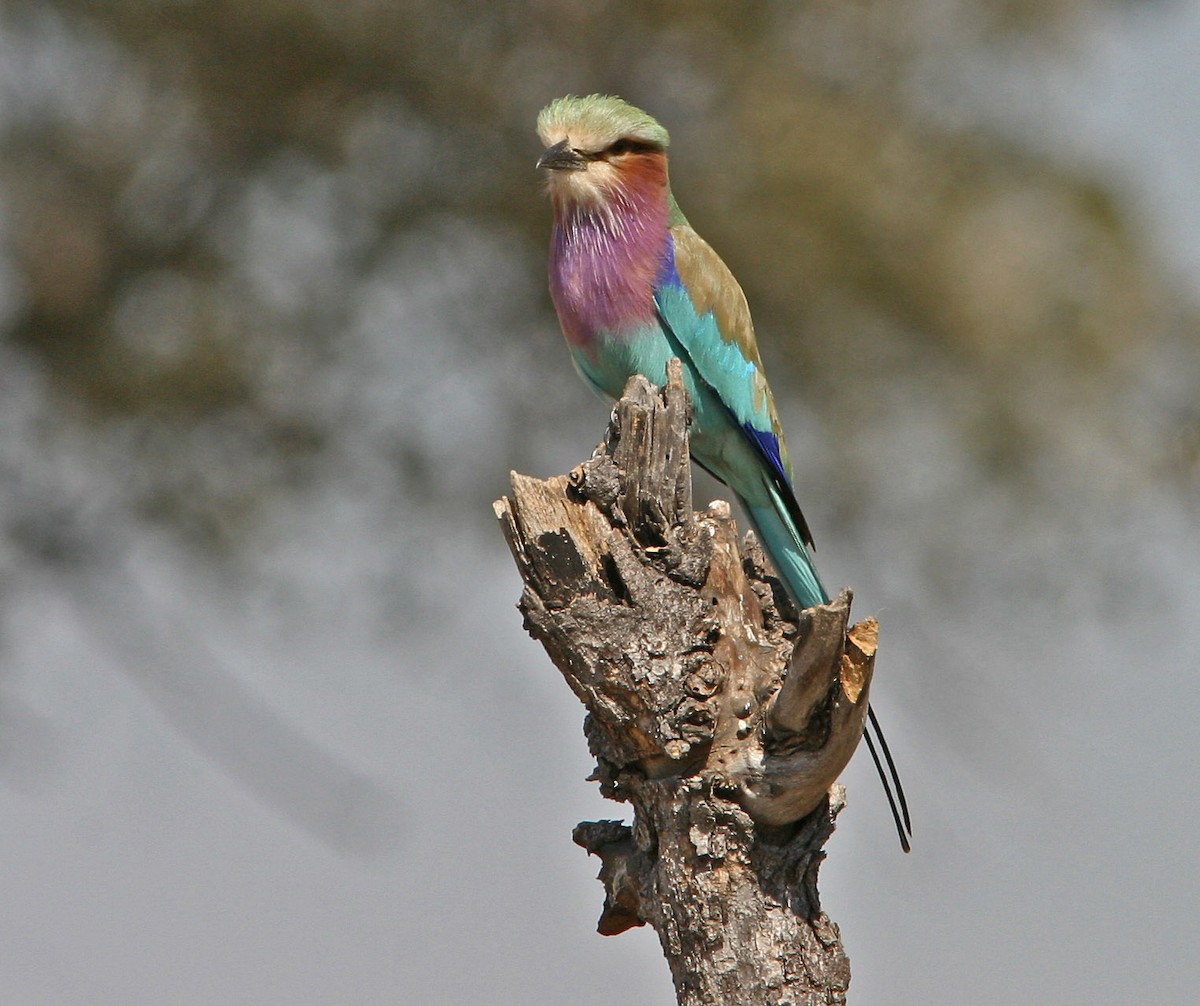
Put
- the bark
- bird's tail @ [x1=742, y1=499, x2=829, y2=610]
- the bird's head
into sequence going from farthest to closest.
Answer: the bird's head
bird's tail @ [x1=742, y1=499, x2=829, y2=610]
the bark

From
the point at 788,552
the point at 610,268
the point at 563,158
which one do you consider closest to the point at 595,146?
the point at 563,158

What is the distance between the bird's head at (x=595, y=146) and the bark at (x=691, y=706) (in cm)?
96

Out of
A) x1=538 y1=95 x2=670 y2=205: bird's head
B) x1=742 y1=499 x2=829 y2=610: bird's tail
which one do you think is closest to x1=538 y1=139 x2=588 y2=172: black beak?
x1=538 y1=95 x2=670 y2=205: bird's head

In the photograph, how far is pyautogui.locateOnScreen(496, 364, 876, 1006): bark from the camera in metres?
2.32

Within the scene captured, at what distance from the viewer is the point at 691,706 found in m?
2.42

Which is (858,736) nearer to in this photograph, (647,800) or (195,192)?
(647,800)

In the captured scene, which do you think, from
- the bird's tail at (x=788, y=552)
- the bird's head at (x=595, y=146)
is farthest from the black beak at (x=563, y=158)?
the bird's tail at (x=788, y=552)

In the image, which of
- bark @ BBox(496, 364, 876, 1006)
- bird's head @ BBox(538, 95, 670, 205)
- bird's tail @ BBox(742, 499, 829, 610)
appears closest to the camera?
bark @ BBox(496, 364, 876, 1006)

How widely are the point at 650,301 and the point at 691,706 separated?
1267mm

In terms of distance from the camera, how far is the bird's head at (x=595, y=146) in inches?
136

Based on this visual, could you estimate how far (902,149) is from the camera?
7059 mm

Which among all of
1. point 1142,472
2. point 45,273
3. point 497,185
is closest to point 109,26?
point 45,273

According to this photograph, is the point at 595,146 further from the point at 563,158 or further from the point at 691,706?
the point at 691,706

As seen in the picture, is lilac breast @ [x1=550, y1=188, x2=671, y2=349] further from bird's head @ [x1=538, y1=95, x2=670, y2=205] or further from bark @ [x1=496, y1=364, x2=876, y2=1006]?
bark @ [x1=496, y1=364, x2=876, y2=1006]
